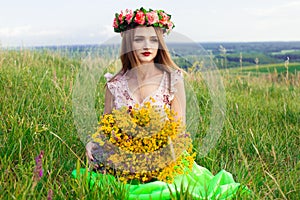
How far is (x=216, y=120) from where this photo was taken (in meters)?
3.11

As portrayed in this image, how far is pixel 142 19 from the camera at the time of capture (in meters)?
2.69

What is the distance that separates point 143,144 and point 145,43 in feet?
2.39

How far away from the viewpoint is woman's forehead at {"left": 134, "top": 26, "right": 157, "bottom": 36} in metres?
2.73

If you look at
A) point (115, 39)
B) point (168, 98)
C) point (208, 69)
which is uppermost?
point (115, 39)

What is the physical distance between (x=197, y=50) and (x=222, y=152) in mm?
1217

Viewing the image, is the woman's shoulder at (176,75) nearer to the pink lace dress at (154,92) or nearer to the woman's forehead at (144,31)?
the pink lace dress at (154,92)

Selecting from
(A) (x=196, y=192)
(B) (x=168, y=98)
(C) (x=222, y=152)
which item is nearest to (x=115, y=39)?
(B) (x=168, y=98)

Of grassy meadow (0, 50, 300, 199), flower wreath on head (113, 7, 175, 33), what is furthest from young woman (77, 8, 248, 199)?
grassy meadow (0, 50, 300, 199)

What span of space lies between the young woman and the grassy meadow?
12.2 inches

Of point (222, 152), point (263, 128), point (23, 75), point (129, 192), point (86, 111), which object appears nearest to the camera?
point (129, 192)

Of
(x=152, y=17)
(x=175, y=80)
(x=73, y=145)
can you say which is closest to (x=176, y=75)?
(x=175, y=80)

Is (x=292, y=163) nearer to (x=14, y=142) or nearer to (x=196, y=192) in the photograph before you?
(x=196, y=192)

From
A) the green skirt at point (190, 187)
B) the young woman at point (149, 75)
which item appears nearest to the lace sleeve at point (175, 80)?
the young woman at point (149, 75)

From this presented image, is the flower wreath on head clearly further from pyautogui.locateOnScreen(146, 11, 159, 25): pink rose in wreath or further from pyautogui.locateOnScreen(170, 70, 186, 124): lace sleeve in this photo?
pyautogui.locateOnScreen(170, 70, 186, 124): lace sleeve
